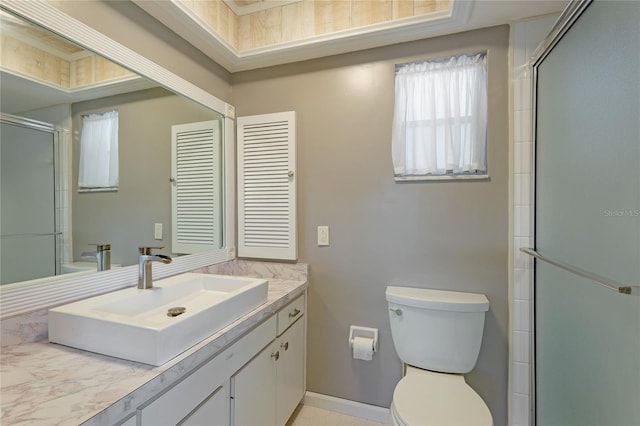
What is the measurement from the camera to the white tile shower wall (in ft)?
4.66

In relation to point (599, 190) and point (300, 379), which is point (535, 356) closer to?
point (599, 190)

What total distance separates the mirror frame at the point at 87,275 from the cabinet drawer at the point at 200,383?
0.59 meters

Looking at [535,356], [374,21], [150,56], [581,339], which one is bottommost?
[535,356]

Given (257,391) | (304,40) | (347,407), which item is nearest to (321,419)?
(347,407)

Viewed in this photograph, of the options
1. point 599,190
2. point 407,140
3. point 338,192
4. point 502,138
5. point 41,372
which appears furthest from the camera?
point 338,192

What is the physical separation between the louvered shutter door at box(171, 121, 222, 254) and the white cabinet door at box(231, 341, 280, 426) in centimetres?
76

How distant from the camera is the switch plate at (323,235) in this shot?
69.3 inches

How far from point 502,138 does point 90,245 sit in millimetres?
2026

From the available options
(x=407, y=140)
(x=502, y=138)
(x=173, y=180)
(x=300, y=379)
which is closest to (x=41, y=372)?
(x=173, y=180)

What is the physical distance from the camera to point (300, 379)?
67.4 inches

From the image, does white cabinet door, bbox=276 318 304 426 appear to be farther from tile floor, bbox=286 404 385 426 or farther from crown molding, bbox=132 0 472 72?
crown molding, bbox=132 0 472 72

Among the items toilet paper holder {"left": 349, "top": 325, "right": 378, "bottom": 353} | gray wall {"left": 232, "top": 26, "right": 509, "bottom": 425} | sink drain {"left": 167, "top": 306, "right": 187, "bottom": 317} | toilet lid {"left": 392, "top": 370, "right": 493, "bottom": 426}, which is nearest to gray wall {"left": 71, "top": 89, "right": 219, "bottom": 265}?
sink drain {"left": 167, "top": 306, "right": 187, "bottom": 317}

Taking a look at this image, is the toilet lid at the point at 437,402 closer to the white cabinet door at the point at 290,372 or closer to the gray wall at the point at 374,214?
the gray wall at the point at 374,214

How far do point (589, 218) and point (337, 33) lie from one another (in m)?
1.48
